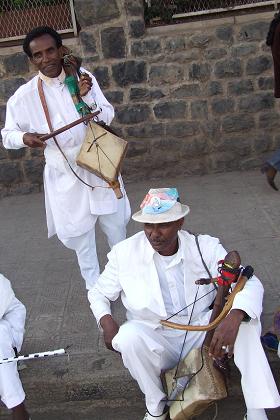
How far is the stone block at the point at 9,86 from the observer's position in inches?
236

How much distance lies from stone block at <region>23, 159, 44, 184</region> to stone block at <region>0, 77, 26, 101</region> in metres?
0.74

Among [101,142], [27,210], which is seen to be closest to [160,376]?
[101,142]

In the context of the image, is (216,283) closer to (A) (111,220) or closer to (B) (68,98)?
(A) (111,220)

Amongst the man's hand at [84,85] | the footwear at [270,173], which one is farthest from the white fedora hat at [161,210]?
the footwear at [270,173]

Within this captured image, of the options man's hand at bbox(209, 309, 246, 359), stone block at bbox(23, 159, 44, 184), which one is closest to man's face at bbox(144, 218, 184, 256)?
man's hand at bbox(209, 309, 246, 359)

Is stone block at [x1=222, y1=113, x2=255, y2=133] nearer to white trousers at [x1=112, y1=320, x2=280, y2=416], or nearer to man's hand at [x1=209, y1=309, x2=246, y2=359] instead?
white trousers at [x1=112, y1=320, x2=280, y2=416]

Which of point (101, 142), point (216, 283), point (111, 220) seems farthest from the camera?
point (111, 220)

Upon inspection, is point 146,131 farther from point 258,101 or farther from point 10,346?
point 10,346

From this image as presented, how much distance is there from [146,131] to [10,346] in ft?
11.8

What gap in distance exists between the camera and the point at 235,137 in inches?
243

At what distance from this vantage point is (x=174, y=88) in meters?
6.00

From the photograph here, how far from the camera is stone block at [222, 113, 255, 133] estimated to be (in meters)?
6.10

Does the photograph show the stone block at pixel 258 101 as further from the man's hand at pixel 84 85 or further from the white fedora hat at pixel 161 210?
the white fedora hat at pixel 161 210

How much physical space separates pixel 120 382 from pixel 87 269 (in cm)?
92
